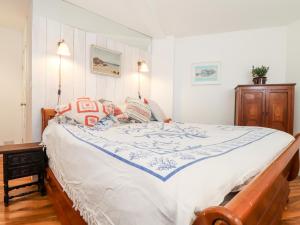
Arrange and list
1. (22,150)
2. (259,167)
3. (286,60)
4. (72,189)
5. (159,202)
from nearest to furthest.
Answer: (159,202)
(259,167)
(72,189)
(22,150)
(286,60)

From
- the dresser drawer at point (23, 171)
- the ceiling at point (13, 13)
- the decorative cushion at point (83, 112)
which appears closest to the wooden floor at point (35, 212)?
the dresser drawer at point (23, 171)

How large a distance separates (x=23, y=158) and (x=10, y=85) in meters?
2.42

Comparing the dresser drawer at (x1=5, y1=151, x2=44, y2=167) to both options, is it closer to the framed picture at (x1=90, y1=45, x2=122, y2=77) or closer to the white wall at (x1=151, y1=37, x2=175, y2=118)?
the framed picture at (x1=90, y1=45, x2=122, y2=77)

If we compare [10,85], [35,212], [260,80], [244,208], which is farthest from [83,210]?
[10,85]

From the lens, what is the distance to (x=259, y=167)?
889 mm

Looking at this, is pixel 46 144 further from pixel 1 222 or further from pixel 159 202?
pixel 159 202

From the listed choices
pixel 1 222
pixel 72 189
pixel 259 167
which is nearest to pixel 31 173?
pixel 1 222

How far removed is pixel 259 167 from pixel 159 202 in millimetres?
575

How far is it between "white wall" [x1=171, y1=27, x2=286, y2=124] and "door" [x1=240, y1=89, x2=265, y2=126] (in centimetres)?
50

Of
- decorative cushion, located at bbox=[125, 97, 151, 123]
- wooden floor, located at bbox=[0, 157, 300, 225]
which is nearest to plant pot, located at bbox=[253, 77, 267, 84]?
wooden floor, located at bbox=[0, 157, 300, 225]

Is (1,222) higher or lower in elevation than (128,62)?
lower

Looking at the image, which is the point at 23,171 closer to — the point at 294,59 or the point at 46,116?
the point at 46,116

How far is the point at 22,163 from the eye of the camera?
186 centimetres

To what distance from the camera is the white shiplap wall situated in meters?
2.21
